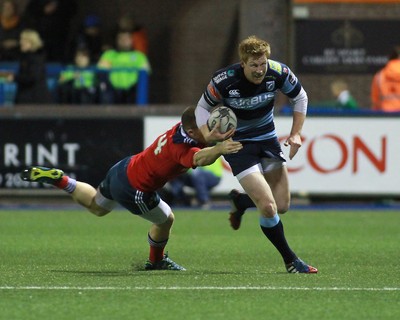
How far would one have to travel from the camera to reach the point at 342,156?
63.7 ft

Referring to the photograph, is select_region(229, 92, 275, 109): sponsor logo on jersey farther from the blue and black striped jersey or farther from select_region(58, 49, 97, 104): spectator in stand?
select_region(58, 49, 97, 104): spectator in stand

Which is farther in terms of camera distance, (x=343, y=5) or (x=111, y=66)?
(x=343, y=5)

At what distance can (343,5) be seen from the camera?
23562mm

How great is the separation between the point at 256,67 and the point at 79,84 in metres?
11.1

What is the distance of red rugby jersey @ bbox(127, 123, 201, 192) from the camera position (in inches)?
395

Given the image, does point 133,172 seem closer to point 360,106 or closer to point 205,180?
point 205,180

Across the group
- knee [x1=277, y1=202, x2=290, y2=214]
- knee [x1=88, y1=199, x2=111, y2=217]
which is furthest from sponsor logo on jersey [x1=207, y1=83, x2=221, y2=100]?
knee [x1=88, y1=199, x2=111, y2=217]

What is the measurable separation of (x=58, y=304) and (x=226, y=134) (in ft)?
7.30

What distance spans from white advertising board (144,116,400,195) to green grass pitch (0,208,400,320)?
2.02 meters

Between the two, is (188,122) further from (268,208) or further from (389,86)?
(389,86)

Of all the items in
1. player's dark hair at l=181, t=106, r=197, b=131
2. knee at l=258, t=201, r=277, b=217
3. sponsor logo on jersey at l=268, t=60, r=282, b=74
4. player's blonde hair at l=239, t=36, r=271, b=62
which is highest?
player's blonde hair at l=239, t=36, r=271, b=62

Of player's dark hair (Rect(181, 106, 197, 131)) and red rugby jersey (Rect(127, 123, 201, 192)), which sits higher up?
player's dark hair (Rect(181, 106, 197, 131))

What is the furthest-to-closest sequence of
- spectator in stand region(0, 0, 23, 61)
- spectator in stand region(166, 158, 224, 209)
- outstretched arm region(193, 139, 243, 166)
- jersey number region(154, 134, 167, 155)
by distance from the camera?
1. spectator in stand region(0, 0, 23, 61)
2. spectator in stand region(166, 158, 224, 209)
3. jersey number region(154, 134, 167, 155)
4. outstretched arm region(193, 139, 243, 166)

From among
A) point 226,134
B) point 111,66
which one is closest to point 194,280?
point 226,134
